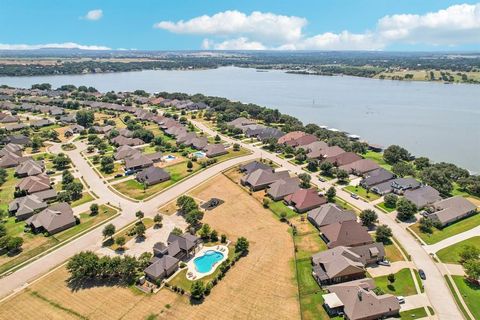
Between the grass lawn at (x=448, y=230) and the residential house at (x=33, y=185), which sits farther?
the residential house at (x=33, y=185)

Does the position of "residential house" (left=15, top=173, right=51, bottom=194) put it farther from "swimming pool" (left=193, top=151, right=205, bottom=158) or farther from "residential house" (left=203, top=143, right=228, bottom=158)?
"residential house" (left=203, top=143, right=228, bottom=158)

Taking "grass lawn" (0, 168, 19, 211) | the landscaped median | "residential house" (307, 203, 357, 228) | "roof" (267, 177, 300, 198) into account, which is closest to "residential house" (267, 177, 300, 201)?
"roof" (267, 177, 300, 198)

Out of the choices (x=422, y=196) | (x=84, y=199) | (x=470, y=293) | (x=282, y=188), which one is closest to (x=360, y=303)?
(x=470, y=293)

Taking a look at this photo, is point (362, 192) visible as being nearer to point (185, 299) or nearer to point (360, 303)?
point (360, 303)

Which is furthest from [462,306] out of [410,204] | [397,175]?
[397,175]

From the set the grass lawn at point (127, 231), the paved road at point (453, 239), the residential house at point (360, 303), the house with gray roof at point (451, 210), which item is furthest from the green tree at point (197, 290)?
the house with gray roof at point (451, 210)

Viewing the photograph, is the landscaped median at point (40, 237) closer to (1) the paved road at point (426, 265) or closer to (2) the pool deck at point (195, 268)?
(2) the pool deck at point (195, 268)
